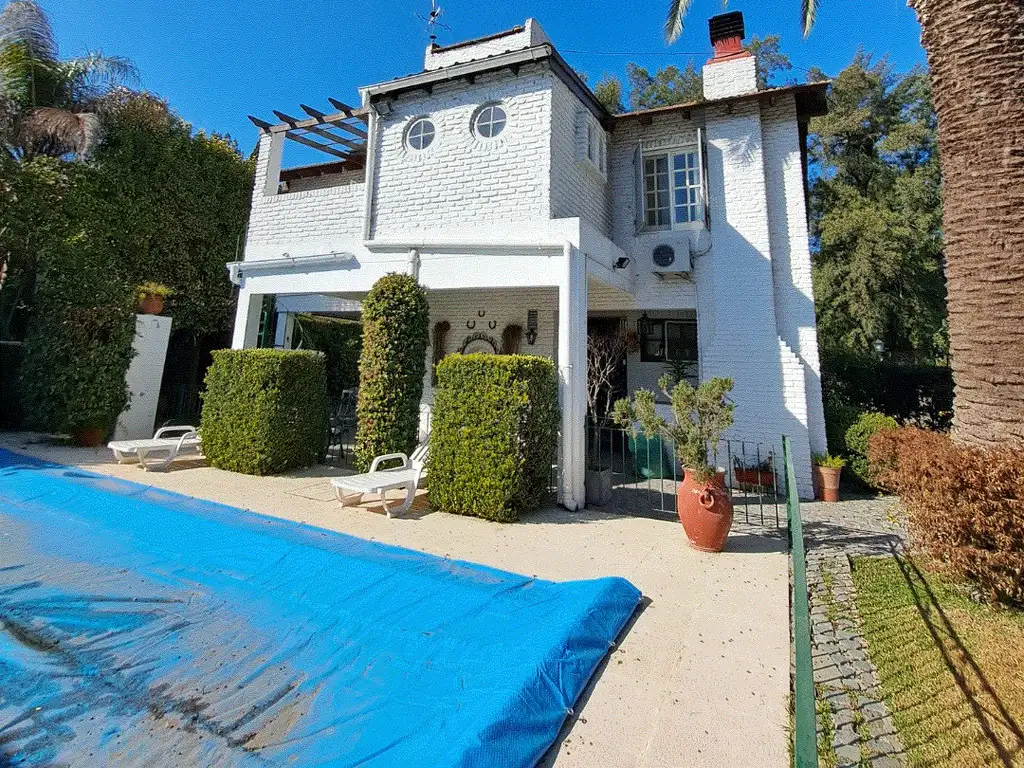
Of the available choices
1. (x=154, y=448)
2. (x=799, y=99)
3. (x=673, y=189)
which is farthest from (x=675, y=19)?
(x=154, y=448)

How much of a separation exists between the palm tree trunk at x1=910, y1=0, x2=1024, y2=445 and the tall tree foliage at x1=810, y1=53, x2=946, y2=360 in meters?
12.9

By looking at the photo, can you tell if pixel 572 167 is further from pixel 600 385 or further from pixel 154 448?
pixel 154 448

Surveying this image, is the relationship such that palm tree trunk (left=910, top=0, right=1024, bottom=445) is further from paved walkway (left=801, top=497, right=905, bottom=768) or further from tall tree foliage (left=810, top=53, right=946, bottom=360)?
tall tree foliage (left=810, top=53, right=946, bottom=360)

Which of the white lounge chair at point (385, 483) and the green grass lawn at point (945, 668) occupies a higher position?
the white lounge chair at point (385, 483)

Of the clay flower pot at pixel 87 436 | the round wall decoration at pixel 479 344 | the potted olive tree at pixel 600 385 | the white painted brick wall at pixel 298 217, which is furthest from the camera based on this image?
the round wall decoration at pixel 479 344

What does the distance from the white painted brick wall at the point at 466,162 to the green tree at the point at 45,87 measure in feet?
29.1

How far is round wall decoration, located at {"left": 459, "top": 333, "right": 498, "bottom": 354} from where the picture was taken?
11391 mm

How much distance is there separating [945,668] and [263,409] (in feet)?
28.3

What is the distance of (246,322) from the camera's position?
10164 mm

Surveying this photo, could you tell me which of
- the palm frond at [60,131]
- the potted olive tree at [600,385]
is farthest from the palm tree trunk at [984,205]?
the palm frond at [60,131]

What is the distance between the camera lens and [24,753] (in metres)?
2.16

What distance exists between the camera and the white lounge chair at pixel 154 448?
25.7 ft

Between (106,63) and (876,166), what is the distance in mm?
26243

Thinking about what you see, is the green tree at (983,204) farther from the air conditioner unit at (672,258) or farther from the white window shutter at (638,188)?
the white window shutter at (638,188)
